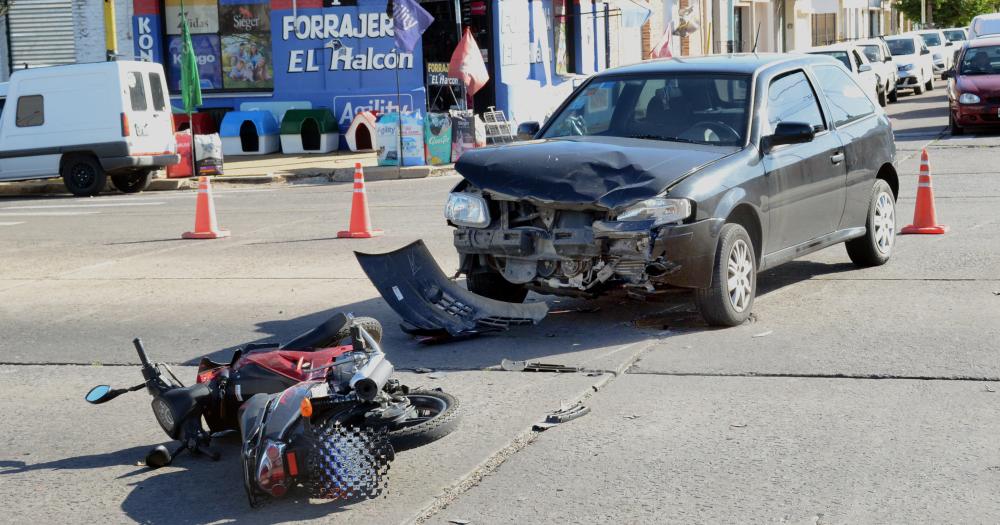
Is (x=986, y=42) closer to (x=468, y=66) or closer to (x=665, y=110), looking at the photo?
(x=468, y=66)

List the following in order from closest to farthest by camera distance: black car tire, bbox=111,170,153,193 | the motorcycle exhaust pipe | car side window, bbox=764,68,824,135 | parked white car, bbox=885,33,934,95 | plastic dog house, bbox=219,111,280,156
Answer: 1. the motorcycle exhaust pipe
2. car side window, bbox=764,68,824,135
3. black car tire, bbox=111,170,153,193
4. plastic dog house, bbox=219,111,280,156
5. parked white car, bbox=885,33,934,95

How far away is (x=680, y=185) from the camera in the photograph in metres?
7.79

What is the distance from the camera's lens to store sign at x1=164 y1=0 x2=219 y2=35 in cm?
2872

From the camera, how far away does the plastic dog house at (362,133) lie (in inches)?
1041

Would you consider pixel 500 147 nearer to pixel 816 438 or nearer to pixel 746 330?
pixel 746 330

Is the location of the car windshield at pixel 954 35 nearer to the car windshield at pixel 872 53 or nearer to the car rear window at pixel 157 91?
the car windshield at pixel 872 53

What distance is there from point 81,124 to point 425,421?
56.5 feet

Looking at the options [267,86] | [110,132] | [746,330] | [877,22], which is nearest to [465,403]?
[746,330]

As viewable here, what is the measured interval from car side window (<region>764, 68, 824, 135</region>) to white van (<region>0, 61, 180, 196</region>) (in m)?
14.5

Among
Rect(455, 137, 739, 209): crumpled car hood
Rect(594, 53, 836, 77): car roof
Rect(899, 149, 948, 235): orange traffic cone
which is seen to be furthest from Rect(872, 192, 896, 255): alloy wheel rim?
Rect(455, 137, 739, 209): crumpled car hood

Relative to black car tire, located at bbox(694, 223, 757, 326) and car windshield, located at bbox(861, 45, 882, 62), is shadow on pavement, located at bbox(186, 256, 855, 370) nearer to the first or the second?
black car tire, located at bbox(694, 223, 757, 326)

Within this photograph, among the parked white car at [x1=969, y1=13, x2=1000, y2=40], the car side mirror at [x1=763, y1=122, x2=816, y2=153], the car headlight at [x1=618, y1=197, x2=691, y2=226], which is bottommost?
the car headlight at [x1=618, y1=197, x2=691, y2=226]

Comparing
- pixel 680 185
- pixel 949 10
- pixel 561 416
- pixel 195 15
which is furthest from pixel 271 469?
pixel 949 10

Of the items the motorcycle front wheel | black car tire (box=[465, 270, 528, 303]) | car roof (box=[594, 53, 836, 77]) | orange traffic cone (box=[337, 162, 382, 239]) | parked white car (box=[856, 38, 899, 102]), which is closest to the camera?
the motorcycle front wheel
